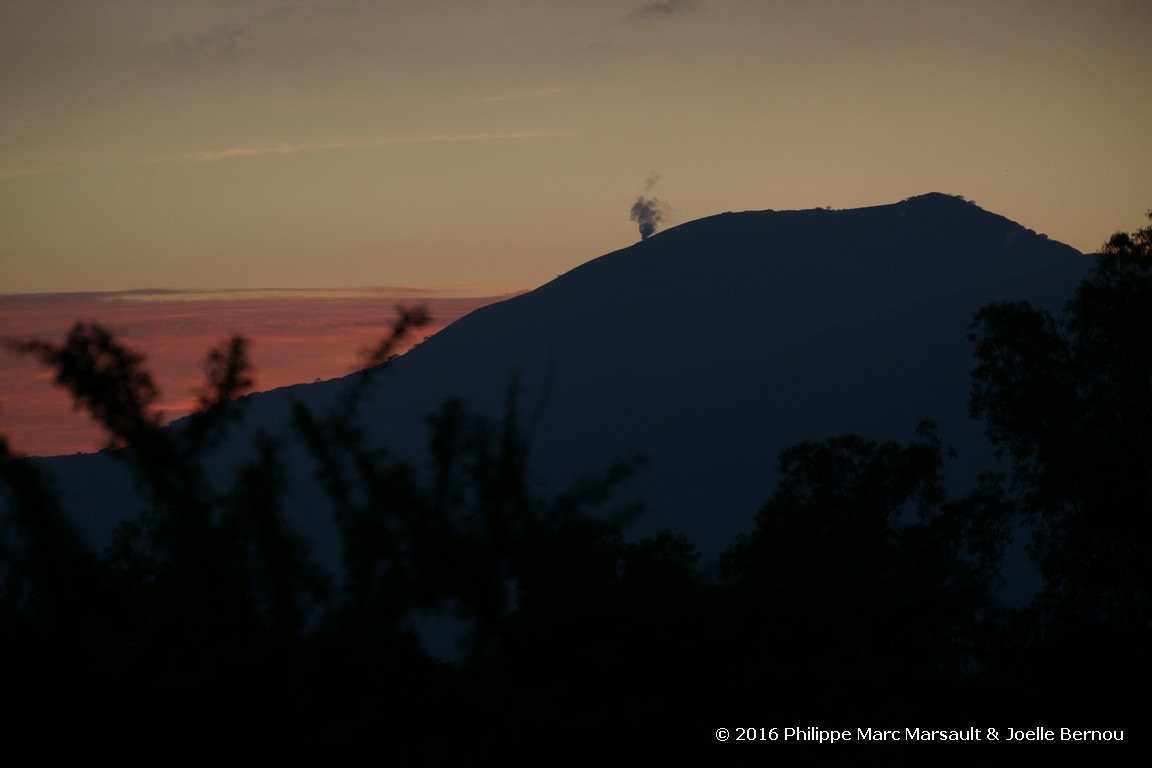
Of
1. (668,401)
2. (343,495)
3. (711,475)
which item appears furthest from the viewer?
(668,401)

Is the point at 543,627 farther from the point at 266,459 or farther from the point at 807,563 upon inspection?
the point at 807,563

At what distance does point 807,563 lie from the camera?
18719 millimetres

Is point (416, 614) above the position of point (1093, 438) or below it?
below

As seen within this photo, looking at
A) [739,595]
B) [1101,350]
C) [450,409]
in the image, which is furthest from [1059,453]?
[450,409]

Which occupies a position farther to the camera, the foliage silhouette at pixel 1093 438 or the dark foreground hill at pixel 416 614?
the foliage silhouette at pixel 1093 438

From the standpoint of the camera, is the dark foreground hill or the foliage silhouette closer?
the dark foreground hill

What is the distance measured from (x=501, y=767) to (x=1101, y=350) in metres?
18.2

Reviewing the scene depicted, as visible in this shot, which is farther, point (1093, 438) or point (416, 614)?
point (1093, 438)

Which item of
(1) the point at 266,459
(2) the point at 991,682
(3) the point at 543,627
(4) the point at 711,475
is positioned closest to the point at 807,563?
(2) the point at 991,682

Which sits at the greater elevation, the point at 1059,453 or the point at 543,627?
the point at 1059,453

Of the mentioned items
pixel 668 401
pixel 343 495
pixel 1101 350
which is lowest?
pixel 343 495

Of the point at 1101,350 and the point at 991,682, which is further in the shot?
the point at 1101,350

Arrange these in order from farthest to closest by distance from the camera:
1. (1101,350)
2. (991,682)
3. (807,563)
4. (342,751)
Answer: (1101,350) → (807,563) → (991,682) → (342,751)

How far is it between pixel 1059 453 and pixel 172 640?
18509 mm
